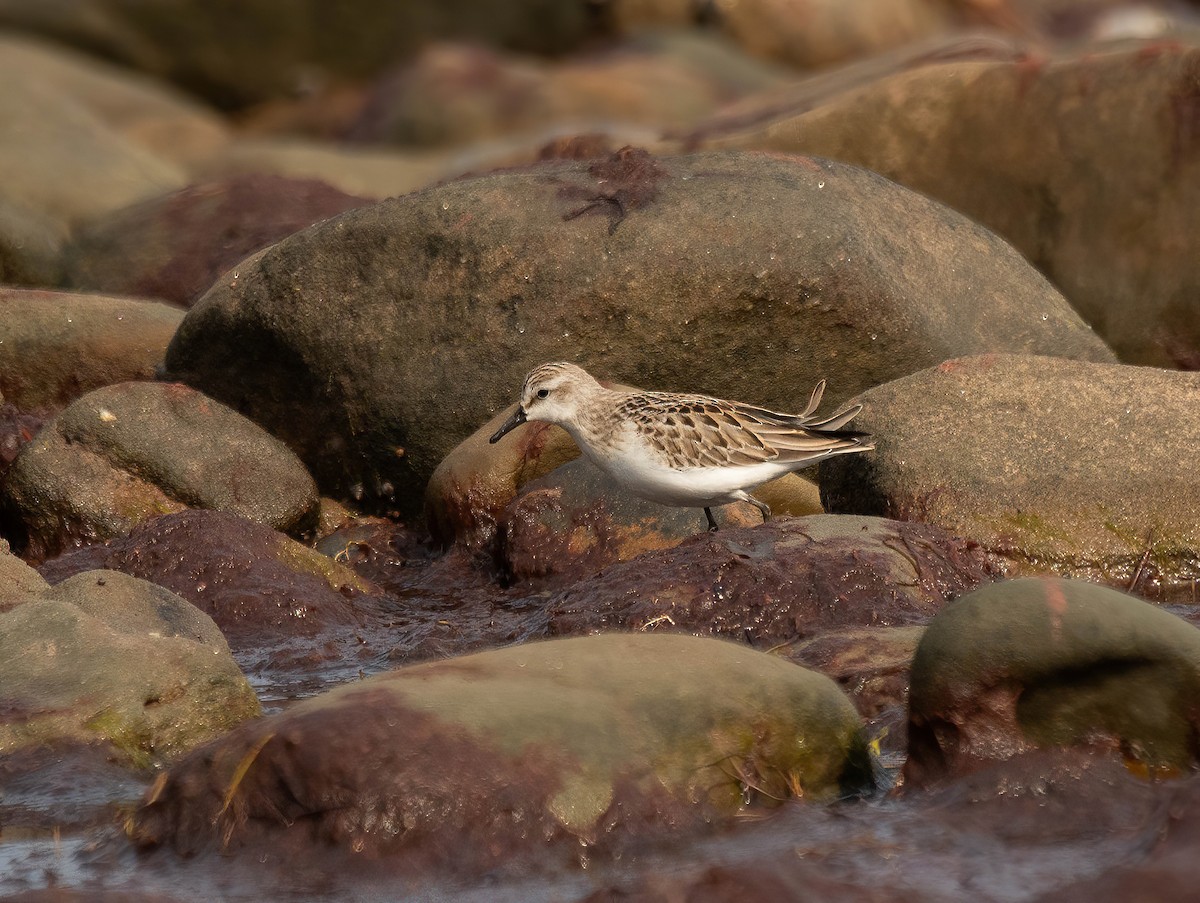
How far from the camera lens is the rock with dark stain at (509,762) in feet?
16.6

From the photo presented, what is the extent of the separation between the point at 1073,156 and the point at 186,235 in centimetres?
649

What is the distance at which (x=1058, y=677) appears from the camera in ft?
17.8

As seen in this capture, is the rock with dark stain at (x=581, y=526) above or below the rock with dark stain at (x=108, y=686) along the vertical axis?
below

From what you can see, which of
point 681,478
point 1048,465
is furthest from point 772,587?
point 1048,465

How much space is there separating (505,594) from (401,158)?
11.4 m

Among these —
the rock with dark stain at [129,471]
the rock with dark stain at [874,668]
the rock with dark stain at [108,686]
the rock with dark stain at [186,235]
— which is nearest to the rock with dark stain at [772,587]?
the rock with dark stain at [874,668]

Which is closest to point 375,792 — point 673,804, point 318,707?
point 318,707

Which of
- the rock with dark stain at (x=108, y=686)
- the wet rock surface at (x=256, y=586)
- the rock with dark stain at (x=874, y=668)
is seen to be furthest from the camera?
the wet rock surface at (x=256, y=586)

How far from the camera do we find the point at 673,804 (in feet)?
17.4

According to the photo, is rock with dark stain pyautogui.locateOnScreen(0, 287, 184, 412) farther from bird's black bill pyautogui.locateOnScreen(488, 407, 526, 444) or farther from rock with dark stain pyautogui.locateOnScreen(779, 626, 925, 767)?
rock with dark stain pyautogui.locateOnScreen(779, 626, 925, 767)

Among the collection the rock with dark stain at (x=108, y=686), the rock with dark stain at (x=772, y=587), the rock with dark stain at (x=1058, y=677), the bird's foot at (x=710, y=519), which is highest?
the rock with dark stain at (x=1058, y=677)

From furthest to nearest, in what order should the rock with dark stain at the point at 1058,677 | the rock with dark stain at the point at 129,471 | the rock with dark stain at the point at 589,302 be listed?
the rock with dark stain at the point at 589,302
the rock with dark stain at the point at 129,471
the rock with dark stain at the point at 1058,677

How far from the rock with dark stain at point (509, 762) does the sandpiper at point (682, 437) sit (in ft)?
8.39

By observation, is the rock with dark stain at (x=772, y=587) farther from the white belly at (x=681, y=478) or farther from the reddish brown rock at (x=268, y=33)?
the reddish brown rock at (x=268, y=33)
